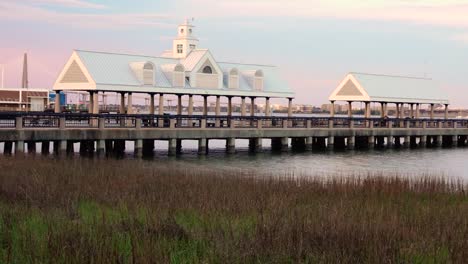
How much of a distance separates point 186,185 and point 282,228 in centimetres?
781

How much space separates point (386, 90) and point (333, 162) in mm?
25353

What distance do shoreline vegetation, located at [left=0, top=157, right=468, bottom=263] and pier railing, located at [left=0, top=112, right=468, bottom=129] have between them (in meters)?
21.7

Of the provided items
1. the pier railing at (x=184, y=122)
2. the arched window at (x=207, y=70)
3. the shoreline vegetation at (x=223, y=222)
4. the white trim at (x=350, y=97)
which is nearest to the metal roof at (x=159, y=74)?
the arched window at (x=207, y=70)

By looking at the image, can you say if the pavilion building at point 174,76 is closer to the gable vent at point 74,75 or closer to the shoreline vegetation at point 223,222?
the gable vent at point 74,75

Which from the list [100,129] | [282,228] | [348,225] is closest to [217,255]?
[282,228]

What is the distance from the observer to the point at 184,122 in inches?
2115

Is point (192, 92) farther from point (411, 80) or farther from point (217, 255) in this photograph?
point (217, 255)

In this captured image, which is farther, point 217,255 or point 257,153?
point 257,153

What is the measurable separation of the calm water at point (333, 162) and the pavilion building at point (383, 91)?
994 centimetres

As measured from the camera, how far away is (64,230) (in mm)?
11633

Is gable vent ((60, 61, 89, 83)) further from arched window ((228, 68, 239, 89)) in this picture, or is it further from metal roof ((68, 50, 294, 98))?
arched window ((228, 68, 239, 89))

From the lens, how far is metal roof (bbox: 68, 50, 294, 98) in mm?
49656

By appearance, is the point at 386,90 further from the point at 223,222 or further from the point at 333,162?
the point at 223,222

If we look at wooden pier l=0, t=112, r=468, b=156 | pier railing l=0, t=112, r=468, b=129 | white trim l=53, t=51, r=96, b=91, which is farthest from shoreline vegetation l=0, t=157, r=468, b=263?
white trim l=53, t=51, r=96, b=91
